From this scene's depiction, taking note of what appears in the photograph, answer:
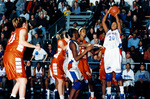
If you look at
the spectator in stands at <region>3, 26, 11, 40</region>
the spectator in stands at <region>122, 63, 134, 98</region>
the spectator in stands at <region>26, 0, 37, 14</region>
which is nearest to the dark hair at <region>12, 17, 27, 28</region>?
the spectator in stands at <region>122, 63, 134, 98</region>

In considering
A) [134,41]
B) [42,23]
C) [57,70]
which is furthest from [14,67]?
[42,23]

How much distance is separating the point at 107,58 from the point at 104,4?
667cm

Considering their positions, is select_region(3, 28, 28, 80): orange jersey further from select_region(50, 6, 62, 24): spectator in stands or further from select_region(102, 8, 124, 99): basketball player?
select_region(50, 6, 62, 24): spectator in stands

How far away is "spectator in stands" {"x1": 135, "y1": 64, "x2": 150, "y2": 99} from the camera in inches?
364

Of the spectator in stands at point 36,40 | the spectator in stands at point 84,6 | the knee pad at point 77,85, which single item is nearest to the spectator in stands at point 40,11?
the spectator in stands at point 84,6

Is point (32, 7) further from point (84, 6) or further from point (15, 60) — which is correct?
point (15, 60)

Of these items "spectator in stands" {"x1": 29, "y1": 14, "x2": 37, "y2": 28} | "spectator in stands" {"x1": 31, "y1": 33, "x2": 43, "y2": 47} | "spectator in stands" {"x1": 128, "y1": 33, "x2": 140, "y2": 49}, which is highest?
"spectator in stands" {"x1": 29, "y1": 14, "x2": 37, "y2": 28}

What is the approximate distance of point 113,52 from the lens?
274 inches

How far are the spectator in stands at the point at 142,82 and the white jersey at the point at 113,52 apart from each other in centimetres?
252

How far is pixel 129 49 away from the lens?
1088cm

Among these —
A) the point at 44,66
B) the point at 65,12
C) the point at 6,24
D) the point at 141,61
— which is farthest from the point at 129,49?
the point at 6,24

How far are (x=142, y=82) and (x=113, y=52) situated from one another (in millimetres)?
2755

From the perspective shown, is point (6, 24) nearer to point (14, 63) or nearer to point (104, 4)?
point (104, 4)

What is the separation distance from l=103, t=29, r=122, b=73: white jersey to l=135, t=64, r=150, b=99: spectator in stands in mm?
2520
